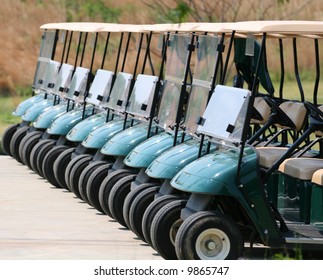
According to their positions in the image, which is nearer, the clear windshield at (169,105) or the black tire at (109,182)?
the clear windshield at (169,105)

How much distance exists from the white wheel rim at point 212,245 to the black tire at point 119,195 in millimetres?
2019

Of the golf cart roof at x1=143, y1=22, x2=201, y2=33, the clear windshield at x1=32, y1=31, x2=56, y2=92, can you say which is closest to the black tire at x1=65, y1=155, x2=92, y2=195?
the golf cart roof at x1=143, y1=22, x2=201, y2=33

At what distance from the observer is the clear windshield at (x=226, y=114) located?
28.5 ft

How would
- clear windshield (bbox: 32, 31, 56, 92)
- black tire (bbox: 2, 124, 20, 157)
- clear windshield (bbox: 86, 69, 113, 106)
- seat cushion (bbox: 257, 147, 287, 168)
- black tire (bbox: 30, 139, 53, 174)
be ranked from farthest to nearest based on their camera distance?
clear windshield (bbox: 32, 31, 56, 92), black tire (bbox: 2, 124, 20, 157), black tire (bbox: 30, 139, 53, 174), clear windshield (bbox: 86, 69, 113, 106), seat cushion (bbox: 257, 147, 287, 168)

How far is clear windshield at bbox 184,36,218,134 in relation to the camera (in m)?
9.60

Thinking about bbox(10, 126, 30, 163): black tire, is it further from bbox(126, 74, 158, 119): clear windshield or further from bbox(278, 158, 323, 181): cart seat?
bbox(278, 158, 323, 181): cart seat

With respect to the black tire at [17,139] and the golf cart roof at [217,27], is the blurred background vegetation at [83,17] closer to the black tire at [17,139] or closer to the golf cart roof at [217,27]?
the black tire at [17,139]

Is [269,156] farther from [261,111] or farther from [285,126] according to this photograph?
[261,111]

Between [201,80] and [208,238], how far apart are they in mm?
1722

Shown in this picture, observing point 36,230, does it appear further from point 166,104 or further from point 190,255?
point 190,255

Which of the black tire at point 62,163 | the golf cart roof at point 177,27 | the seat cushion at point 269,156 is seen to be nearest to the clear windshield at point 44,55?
the black tire at point 62,163

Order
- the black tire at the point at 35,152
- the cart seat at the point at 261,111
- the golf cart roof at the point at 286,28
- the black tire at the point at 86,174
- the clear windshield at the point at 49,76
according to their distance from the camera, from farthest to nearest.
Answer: the clear windshield at the point at 49,76
the black tire at the point at 35,152
the black tire at the point at 86,174
the cart seat at the point at 261,111
the golf cart roof at the point at 286,28

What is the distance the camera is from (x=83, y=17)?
28.4 metres

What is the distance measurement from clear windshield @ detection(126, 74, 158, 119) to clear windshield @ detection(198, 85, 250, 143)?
2.02 m
